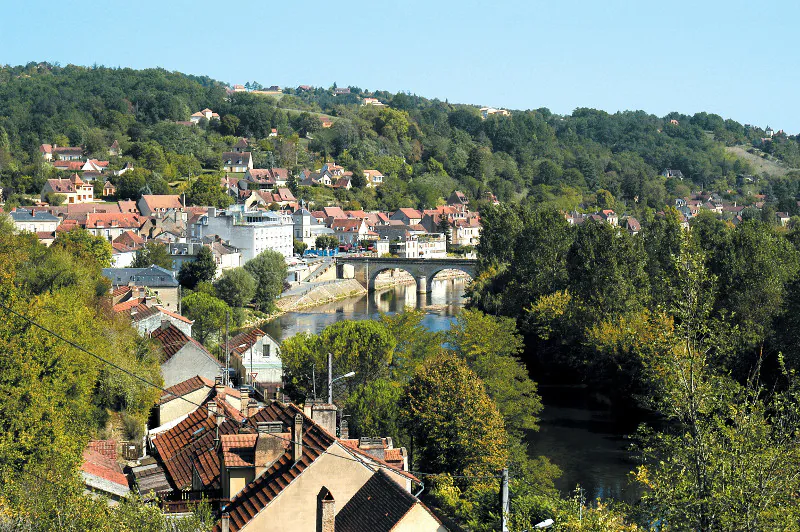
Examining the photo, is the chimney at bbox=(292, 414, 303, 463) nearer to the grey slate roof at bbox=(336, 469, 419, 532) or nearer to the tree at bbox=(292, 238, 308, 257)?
the grey slate roof at bbox=(336, 469, 419, 532)

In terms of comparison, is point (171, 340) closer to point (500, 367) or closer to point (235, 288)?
point (500, 367)

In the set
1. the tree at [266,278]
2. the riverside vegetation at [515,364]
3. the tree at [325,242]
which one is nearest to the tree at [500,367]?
the riverside vegetation at [515,364]

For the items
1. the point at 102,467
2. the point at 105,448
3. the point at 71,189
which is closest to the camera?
the point at 102,467

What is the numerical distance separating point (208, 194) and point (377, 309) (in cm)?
2489

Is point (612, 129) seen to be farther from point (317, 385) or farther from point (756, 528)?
point (756, 528)

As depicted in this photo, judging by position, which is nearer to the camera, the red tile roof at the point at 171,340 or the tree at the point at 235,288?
the red tile roof at the point at 171,340

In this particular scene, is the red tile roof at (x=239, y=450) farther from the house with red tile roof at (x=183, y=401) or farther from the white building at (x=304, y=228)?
the white building at (x=304, y=228)

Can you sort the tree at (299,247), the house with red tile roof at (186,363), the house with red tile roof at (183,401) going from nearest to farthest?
the house with red tile roof at (183,401) → the house with red tile roof at (186,363) → the tree at (299,247)

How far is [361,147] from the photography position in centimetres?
10481

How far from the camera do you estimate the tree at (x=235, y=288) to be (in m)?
46.2

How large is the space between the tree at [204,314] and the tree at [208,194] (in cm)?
3453

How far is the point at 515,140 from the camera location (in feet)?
438

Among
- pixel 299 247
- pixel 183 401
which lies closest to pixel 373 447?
pixel 183 401

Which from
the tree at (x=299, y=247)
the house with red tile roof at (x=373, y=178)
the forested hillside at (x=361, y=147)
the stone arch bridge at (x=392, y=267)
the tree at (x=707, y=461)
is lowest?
the stone arch bridge at (x=392, y=267)
